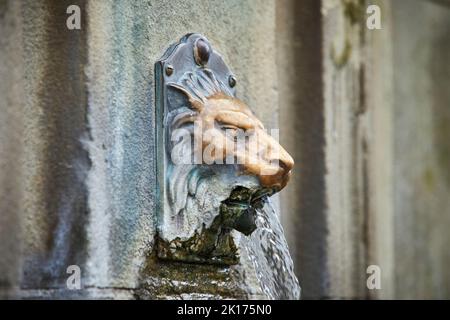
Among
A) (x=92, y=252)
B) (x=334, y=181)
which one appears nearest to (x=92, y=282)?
(x=92, y=252)

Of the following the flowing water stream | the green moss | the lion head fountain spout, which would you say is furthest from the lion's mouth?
the green moss

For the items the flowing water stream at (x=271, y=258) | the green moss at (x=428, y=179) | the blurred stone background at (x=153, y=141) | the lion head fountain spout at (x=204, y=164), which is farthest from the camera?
the green moss at (x=428, y=179)

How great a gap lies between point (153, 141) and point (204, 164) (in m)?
0.12

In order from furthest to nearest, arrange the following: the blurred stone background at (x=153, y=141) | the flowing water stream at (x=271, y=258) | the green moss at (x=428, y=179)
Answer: the green moss at (x=428, y=179), the flowing water stream at (x=271, y=258), the blurred stone background at (x=153, y=141)

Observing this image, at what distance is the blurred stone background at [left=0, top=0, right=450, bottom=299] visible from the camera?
2.14m

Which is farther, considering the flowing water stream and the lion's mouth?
the flowing water stream

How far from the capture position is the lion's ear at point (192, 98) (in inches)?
91.0

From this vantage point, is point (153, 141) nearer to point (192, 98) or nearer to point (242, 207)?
point (192, 98)

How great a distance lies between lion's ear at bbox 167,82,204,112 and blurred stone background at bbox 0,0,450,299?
0.17 ft

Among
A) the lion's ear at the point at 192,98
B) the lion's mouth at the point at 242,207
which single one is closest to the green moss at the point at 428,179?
the lion's mouth at the point at 242,207

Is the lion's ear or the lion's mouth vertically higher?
the lion's ear

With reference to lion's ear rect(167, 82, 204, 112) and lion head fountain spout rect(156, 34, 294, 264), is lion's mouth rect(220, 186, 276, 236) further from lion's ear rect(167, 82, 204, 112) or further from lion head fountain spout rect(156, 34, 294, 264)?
lion's ear rect(167, 82, 204, 112)

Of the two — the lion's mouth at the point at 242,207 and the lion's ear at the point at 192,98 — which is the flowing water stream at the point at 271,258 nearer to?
the lion's mouth at the point at 242,207

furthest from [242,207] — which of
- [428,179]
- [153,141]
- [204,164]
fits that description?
[428,179]
